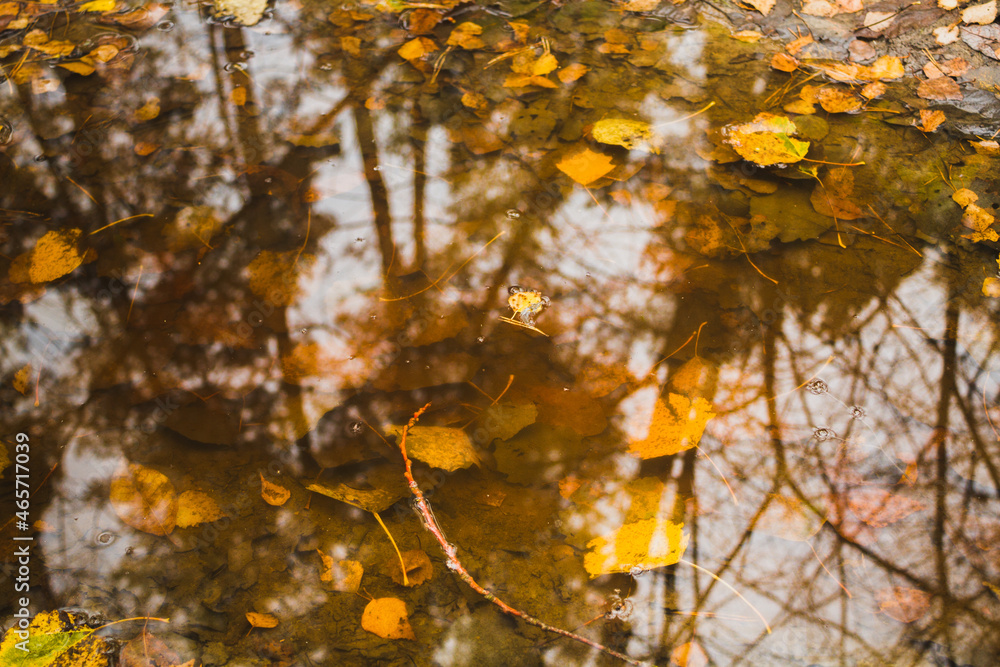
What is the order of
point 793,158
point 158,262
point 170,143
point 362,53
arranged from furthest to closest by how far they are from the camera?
point 362,53 < point 170,143 < point 793,158 < point 158,262

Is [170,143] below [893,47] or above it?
below

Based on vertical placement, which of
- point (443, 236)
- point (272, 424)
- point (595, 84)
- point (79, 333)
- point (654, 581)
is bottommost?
point (654, 581)

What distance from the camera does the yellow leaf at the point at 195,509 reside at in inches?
53.3

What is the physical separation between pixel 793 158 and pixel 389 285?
4.74 feet

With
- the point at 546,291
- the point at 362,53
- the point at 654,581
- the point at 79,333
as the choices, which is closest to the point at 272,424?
the point at 79,333

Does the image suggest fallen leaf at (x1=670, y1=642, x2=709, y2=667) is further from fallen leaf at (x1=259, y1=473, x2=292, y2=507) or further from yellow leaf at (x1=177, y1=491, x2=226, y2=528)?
yellow leaf at (x1=177, y1=491, x2=226, y2=528)

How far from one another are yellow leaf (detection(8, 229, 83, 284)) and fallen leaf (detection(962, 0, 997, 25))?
11.0 ft

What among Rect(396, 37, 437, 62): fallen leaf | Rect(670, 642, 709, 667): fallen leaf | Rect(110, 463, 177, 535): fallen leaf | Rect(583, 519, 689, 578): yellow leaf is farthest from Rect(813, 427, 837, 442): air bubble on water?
Rect(396, 37, 437, 62): fallen leaf

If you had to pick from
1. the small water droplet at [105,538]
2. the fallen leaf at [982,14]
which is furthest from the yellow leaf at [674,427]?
the fallen leaf at [982,14]

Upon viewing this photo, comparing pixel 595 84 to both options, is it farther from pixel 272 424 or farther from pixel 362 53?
pixel 272 424

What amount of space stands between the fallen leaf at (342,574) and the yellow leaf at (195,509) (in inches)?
11.9

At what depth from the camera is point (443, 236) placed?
179 centimetres

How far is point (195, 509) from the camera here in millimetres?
1367

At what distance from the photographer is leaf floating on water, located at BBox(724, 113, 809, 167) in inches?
74.9
